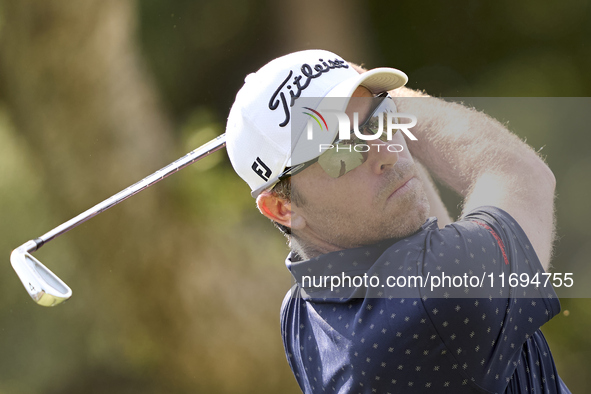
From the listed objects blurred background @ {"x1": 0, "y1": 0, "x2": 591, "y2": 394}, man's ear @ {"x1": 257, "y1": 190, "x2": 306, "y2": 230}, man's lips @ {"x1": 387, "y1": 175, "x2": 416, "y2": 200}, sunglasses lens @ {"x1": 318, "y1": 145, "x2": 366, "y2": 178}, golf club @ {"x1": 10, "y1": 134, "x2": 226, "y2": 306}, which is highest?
sunglasses lens @ {"x1": 318, "y1": 145, "x2": 366, "y2": 178}

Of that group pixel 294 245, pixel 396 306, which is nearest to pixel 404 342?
pixel 396 306

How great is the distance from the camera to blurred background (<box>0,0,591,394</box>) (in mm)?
2420

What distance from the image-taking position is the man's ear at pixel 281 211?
3.22 feet

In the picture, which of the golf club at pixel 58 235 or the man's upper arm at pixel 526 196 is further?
the golf club at pixel 58 235

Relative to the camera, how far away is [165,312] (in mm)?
2756

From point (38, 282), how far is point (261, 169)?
0.65m

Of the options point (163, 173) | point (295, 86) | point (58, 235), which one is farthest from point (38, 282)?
point (295, 86)

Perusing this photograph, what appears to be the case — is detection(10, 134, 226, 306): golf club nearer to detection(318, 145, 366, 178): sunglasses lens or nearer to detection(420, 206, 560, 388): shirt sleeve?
detection(318, 145, 366, 178): sunglasses lens

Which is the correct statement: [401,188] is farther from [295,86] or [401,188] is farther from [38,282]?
[38,282]

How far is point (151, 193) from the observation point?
106 inches

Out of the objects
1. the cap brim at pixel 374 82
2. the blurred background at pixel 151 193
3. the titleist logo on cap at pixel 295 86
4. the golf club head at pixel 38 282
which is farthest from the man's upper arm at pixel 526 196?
the blurred background at pixel 151 193

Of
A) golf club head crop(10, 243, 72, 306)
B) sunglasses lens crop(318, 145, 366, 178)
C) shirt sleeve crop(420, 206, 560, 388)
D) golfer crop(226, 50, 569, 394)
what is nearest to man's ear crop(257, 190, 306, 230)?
golfer crop(226, 50, 569, 394)

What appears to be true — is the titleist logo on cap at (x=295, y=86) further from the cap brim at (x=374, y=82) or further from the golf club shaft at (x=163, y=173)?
the golf club shaft at (x=163, y=173)

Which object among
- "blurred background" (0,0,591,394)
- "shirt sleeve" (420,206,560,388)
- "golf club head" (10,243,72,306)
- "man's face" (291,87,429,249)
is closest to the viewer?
"shirt sleeve" (420,206,560,388)
